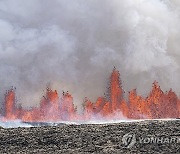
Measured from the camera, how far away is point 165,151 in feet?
96.3

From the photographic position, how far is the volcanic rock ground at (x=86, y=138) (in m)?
31.9

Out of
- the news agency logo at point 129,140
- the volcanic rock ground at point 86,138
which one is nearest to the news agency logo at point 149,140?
the news agency logo at point 129,140

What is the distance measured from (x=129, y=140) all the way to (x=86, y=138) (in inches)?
206

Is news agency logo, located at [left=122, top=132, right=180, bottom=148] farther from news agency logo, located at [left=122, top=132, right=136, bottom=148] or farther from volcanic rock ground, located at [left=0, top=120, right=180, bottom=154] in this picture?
volcanic rock ground, located at [left=0, top=120, right=180, bottom=154]

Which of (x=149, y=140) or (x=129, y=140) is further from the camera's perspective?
(x=129, y=140)

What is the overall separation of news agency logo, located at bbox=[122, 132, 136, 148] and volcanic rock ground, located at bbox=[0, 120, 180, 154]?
38cm

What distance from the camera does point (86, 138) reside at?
36.6 metres

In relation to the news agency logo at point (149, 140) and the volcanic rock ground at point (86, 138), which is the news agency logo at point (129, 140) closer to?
the news agency logo at point (149, 140)

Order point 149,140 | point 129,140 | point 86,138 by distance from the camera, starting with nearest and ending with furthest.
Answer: point 149,140
point 129,140
point 86,138

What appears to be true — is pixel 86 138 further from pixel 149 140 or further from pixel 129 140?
pixel 149 140

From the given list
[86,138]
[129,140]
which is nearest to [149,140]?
[129,140]

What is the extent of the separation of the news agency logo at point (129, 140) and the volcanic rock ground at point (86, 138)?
14.8 inches

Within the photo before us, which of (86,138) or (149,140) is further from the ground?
(86,138)

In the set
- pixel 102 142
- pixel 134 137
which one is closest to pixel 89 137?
pixel 102 142
